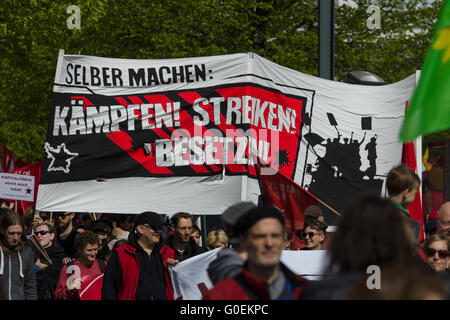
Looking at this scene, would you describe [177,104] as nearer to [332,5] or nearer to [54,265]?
[54,265]

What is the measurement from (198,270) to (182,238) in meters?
1.04

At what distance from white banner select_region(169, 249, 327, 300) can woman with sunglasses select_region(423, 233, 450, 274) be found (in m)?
1.00

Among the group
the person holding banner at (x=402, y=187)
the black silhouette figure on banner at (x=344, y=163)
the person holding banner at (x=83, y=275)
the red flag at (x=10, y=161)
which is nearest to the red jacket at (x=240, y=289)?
the person holding banner at (x=402, y=187)

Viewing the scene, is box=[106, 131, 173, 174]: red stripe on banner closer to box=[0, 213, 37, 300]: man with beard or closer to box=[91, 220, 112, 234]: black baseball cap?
box=[91, 220, 112, 234]: black baseball cap

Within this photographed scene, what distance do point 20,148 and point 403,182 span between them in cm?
1678

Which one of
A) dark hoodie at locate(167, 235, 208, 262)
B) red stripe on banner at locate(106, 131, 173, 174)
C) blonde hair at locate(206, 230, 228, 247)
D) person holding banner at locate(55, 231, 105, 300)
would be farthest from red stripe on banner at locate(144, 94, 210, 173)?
person holding banner at locate(55, 231, 105, 300)

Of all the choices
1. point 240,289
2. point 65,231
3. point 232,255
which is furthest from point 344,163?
point 240,289

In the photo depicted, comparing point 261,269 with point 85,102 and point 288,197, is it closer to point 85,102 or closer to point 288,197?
point 288,197

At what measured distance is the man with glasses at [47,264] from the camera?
7.87m

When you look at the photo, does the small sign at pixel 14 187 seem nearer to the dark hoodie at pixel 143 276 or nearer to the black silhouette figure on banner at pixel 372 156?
the dark hoodie at pixel 143 276

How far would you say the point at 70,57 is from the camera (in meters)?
8.98

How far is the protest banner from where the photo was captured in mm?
8516

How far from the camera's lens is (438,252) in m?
6.01

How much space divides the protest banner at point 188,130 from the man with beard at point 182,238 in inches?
9.2
